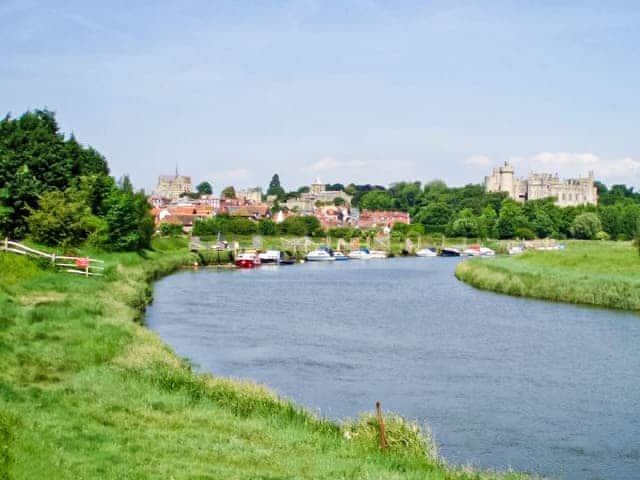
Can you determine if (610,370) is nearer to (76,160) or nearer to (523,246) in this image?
(76,160)

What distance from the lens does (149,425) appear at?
1638cm

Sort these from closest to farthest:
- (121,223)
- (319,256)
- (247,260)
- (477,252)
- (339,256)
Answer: (121,223) < (247,260) < (319,256) < (339,256) < (477,252)

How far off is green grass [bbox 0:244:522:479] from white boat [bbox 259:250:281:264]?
66.4 m

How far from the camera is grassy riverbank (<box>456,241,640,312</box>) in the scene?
47.8 m

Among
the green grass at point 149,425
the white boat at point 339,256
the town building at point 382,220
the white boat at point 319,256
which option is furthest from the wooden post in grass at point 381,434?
the town building at point 382,220

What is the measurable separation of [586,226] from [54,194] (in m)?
112

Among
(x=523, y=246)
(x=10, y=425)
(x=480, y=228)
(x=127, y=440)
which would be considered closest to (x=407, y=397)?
(x=127, y=440)

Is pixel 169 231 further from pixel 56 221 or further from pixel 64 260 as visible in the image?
pixel 64 260

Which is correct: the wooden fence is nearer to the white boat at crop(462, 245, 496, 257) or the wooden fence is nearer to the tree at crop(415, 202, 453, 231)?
the white boat at crop(462, 245, 496, 257)

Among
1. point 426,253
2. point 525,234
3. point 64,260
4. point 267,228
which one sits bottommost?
point 426,253

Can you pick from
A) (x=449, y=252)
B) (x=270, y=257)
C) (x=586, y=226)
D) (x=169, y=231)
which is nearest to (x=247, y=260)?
(x=270, y=257)

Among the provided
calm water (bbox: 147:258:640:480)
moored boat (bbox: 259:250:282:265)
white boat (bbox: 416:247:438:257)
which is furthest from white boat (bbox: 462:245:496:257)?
calm water (bbox: 147:258:640:480)

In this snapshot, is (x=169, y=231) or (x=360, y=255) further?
(x=169, y=231)

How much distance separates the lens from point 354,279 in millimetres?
72250
